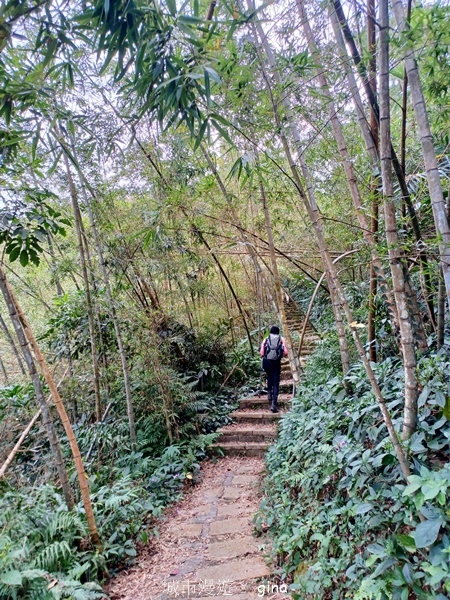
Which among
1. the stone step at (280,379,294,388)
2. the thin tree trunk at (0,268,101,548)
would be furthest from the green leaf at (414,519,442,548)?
the stone step at (280,379,294,388)

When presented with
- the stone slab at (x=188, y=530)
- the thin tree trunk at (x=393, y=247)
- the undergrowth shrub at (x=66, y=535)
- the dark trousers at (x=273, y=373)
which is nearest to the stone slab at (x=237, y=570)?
the stone slab at (x=188, y=530)

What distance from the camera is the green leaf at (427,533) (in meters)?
1.19

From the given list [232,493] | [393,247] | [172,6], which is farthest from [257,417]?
[172,6]

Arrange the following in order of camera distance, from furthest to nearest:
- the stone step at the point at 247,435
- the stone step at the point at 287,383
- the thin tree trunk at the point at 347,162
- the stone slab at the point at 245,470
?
1. the stone step at the point at 287,383
2. the stone step at the point at 247,435
3. the stone slab at the point at 245,470
4. the thin tree trunk at the point at 347,162

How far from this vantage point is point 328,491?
2074 millimetres

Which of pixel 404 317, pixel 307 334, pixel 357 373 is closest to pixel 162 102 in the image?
pixel 404 317

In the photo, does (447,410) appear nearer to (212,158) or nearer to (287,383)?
(212,158)

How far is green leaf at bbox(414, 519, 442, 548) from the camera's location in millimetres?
1190

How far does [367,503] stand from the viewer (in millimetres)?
1582

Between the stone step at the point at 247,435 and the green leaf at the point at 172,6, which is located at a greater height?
the green leaf at the point at 172,6

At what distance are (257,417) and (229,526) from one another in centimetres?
196

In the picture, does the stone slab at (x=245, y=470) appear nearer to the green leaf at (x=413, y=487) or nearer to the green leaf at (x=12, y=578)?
the green leaf at (x=12, y=578)

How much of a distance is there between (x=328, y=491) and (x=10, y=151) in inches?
108

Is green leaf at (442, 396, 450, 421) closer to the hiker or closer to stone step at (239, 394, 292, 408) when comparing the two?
the hiker
